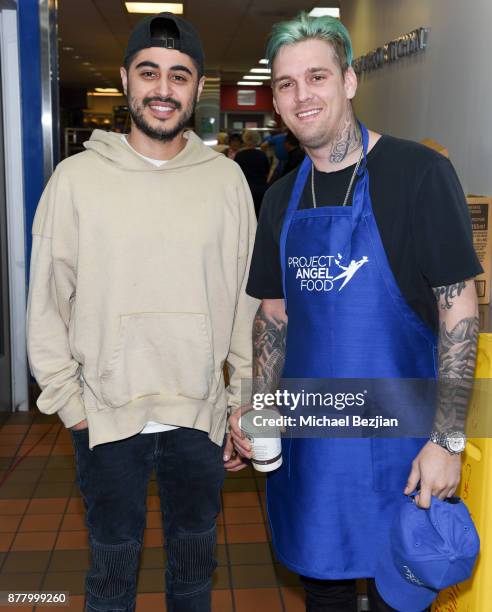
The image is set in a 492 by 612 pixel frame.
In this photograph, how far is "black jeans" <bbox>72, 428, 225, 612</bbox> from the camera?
1858 mm

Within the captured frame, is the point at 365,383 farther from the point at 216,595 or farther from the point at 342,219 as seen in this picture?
the point at 216,595

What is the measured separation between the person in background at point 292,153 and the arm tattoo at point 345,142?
497cm

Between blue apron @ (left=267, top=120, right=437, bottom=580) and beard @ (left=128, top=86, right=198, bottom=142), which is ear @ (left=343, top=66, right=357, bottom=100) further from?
beard @ (left=128, top=86, right=198, bottom=142)

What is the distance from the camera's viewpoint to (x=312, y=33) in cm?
178

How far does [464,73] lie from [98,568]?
10.0 ft

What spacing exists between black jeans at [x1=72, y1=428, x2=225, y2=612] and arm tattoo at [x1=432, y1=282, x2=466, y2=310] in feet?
2.17

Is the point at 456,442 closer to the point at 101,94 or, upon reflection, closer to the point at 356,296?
the point at 356,296

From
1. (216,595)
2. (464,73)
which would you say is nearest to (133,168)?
(216,595)

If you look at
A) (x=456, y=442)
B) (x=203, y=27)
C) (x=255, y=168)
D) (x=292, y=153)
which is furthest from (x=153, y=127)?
(x=203, y=27)

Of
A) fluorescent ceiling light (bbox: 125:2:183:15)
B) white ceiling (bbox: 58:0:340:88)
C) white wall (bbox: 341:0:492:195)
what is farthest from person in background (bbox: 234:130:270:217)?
fluorescent ceiling light (bbox: 125:2:183:15)

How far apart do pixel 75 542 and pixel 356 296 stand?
1.88 metres

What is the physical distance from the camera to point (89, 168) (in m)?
1.84

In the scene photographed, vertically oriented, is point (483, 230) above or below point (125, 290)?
above

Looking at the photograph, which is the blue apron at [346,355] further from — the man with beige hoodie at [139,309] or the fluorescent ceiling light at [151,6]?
the fluorescent ceiling light at [151,6]
